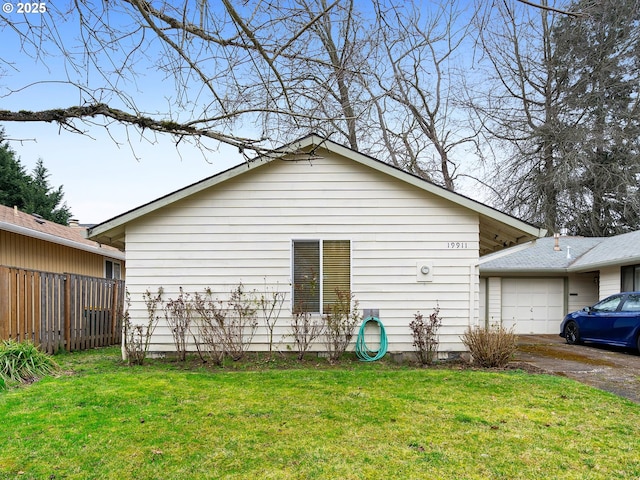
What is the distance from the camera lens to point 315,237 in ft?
27.6

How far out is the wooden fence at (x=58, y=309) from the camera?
827cm

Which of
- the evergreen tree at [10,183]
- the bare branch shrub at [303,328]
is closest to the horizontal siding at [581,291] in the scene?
the bare branch shrub at [303,328]

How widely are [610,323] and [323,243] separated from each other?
7.51 metres

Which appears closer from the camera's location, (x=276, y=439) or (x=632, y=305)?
(x=276, y=439)

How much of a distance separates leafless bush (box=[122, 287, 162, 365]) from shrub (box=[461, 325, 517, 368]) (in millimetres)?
5512

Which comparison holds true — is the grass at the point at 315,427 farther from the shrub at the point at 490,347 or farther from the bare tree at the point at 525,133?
the bare tree at the point at 525,133

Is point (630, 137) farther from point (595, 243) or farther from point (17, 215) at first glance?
point (17, 215)

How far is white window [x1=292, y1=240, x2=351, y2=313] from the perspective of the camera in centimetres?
830

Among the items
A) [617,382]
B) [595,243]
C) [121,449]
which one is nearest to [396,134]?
[595,243]

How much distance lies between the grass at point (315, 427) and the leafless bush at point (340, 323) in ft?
3.81

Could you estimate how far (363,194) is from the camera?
848 centimetres

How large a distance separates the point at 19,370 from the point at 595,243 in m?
18.7

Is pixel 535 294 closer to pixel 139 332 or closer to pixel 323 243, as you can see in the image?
pixel 323 243

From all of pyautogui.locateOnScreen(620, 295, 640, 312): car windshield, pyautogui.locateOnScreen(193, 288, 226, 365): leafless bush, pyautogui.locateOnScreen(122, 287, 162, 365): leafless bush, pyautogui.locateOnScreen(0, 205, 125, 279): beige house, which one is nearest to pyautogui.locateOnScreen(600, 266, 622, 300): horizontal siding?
pyautogui.locateOnScreen(620, 295, 640, 312): car windshield
